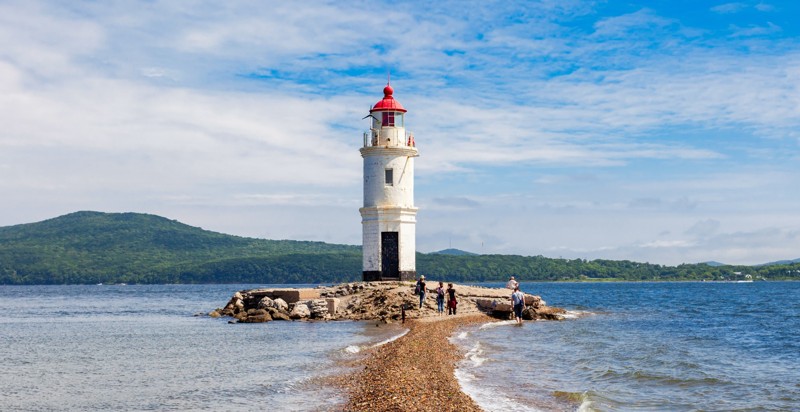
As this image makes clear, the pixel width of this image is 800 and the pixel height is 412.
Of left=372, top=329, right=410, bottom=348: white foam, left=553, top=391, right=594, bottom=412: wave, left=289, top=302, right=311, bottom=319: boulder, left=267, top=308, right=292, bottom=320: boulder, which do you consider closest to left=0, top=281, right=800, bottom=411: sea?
left=553, top=391, right=594, bottom=412: wave

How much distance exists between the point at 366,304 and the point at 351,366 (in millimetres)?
17731

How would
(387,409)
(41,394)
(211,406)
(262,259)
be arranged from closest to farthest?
(387,409)
(211,406)
(41,394)
(262,259)

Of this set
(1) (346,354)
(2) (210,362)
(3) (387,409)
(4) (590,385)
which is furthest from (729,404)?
(2) (210,362)

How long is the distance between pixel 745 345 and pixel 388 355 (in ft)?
50.1

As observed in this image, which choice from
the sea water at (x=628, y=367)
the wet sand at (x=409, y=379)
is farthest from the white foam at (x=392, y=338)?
the sea water at (x=628, y=367)

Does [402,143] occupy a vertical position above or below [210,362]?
above

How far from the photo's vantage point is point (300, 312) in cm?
3862

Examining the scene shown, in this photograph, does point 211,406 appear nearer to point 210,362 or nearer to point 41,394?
point 41,394

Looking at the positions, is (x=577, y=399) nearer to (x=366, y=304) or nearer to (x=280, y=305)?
(x=366, y=304)

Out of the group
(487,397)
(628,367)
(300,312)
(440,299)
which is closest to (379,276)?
(300,312)

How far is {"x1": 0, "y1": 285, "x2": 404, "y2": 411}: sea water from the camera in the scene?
52.4 ft

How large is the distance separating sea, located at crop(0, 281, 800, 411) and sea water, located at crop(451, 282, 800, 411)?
0.05 meters

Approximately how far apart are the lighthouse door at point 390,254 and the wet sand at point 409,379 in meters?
13.6

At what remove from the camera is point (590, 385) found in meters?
19.1
